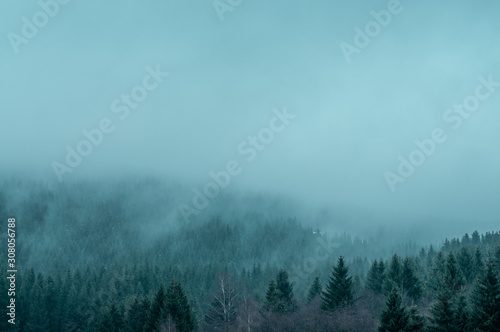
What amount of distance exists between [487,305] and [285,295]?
38082mm

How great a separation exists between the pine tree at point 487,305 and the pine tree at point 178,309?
34769 millimetres

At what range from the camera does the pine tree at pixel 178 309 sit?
196 ft

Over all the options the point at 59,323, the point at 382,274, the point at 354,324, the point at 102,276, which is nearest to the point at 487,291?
the point at 354,324

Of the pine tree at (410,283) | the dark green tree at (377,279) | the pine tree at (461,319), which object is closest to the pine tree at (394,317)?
the pine tree at (461,319)

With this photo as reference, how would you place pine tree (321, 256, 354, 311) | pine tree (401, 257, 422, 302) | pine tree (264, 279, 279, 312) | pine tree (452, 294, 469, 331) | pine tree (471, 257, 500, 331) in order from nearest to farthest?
pine tree (471, 257, 500, 331) < pine tree (452, 294, 469, 331) < pine tree (321, 256, 354, 311) < pine tree (264, 279, 279, 312) < pine tree (401, 257, 422, 302)

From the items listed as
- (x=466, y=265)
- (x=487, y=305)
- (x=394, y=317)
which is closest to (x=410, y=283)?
(x=466, y=265)

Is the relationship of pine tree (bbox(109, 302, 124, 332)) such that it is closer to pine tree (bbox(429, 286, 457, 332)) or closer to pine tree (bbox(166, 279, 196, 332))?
pine tree (bbox(166, 279, 196, 332))

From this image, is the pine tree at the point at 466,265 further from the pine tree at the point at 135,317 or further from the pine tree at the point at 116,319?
the pine tree at the point at 116,319

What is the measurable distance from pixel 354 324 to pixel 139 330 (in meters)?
31.0

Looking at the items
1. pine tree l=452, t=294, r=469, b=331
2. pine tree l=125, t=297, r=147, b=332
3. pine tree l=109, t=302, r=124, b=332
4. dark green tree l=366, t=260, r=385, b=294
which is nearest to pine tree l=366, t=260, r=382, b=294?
dark green tree l=366, t=260, r=385, b=294

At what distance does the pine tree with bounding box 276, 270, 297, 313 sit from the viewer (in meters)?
69.5

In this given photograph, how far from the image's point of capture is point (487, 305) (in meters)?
38.8

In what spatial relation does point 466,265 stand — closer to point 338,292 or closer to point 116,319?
point 338,292

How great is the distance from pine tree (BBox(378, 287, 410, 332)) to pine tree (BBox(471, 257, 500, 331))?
217 inches
